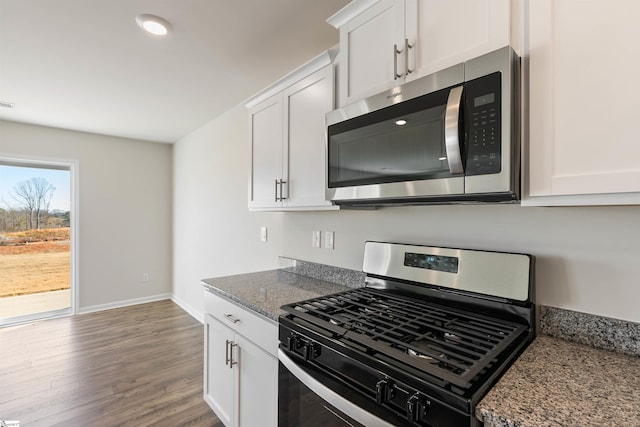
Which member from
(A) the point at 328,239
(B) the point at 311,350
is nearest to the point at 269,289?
(A) the point at 328,239

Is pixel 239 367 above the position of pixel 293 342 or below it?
below

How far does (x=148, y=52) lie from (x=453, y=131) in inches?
85.0

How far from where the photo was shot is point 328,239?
6.84 feet

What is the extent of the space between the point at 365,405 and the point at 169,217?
4.81m

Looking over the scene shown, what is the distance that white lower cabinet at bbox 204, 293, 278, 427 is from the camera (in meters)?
1.43

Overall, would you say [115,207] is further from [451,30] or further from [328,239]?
[451,30]

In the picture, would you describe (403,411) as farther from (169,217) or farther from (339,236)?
(169,217)

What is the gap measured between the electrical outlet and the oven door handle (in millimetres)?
897

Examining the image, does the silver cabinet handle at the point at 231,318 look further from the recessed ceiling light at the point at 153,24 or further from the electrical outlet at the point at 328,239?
the recessed ceiling light at the point at 153,24

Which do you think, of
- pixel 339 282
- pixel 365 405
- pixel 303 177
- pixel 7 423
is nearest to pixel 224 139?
pixel 303 177

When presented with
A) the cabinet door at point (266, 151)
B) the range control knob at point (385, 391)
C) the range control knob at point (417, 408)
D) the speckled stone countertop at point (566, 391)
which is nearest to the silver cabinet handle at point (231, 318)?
the cabinet door at point (266, 151)

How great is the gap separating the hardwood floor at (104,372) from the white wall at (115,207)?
601mm

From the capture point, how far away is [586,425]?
647 millimetres

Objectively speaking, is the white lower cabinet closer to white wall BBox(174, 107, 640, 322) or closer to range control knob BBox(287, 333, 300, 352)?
range control knob BBox(287, 333, 300, 352)
